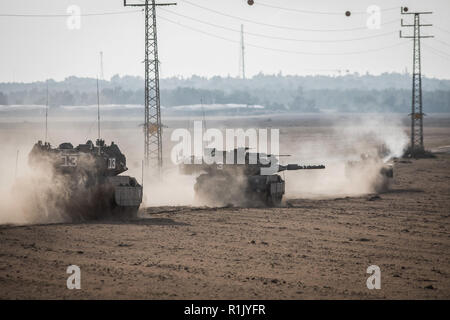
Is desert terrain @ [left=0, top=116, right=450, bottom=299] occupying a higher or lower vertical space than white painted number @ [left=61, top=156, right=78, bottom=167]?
lower

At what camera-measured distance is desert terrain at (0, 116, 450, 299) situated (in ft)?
51.0

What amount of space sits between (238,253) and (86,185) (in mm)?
7620

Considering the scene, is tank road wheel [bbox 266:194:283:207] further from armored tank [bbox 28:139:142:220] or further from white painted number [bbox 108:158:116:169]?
white painted number [bbox 108:158:116:169]

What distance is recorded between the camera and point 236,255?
1925 cm

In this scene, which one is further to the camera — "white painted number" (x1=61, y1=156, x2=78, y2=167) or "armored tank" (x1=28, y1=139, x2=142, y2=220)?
"white painted number" (x1=61, y1=156, x2=78, y2=167)

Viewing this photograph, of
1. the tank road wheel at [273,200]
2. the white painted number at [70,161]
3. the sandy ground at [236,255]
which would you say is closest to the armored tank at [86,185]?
the white painted number at [70,161]

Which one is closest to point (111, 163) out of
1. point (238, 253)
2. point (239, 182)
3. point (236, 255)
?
point (239, 182)


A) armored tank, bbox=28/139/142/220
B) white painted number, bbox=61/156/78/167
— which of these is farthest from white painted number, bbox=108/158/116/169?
white painted number, bbox=61/156/78/167

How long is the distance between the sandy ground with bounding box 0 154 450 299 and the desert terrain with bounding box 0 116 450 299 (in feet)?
0.09

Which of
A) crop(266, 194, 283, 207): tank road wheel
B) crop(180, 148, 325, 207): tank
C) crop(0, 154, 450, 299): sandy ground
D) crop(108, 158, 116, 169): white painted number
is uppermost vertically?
crop(108, 158, 116, 169): white painted number

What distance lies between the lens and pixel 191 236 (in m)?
22.2

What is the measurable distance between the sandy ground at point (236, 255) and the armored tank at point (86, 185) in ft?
3.47

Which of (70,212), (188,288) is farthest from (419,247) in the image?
(70,212)

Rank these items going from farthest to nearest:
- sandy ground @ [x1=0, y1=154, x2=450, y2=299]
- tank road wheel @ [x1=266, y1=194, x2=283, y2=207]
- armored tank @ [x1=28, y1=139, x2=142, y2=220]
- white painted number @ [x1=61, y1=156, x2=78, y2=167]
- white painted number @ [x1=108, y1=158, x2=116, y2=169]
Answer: tank road wheel @ [x1=266, y1=194, x2=283, y2=207] → white painted number @ [x1=108, y1=158, x2=116, y2=169] → white painted number @ [x1=61, y1=156, x2=78, y2=167] → armored tank @ [x1=28, y1=139, x2=142, y2=220] → sandy ground @ [x1=0, y1=154, x2=450, y2=299]
